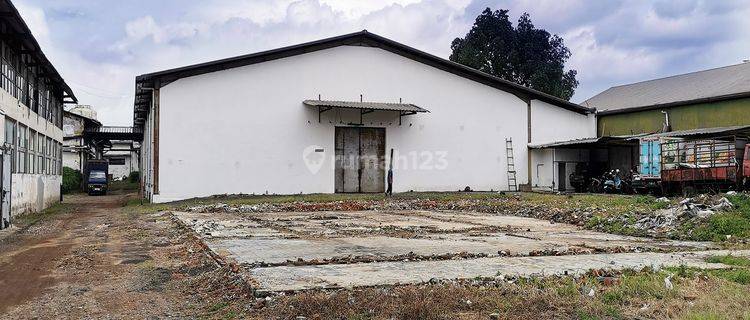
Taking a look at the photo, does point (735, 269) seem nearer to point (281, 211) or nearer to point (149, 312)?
point (149, 312)

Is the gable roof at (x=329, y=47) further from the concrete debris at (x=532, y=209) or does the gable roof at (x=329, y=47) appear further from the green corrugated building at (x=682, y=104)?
the concrete debris at (x=532, y=209)

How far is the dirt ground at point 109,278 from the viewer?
6.23 metres

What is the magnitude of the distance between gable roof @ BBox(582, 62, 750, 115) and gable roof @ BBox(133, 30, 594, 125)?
3093 mm

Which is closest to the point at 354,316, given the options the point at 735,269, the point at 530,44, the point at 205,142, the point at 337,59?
→ the point at 735,269

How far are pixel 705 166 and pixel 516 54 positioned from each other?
95.0ft

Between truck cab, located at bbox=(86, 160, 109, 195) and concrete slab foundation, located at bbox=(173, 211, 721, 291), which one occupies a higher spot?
truck cab, located at bbox=(86, 160, 109, 195)

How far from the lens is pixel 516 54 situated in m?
49.4

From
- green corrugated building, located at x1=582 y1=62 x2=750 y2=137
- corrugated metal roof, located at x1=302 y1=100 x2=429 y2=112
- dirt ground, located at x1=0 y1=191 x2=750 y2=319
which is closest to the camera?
dirt ground, located at x1=0 y1=191 x2=750 y2=319

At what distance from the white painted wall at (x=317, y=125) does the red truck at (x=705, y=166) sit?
9.65m

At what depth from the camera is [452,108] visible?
31.2 meters

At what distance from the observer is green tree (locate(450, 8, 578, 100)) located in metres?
49.3

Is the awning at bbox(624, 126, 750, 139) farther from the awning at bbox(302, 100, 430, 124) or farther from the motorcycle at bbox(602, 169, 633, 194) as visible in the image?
the awning at bbox(302, 100, 430, 124)

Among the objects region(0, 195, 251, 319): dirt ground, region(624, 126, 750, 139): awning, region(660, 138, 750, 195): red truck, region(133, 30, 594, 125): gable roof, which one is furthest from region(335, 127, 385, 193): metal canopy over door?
region(0, 195, 251, 319): dirt ground

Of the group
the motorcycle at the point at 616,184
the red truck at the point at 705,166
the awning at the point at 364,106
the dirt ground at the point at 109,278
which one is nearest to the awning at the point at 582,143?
the motorcycle at the point at 616,184
